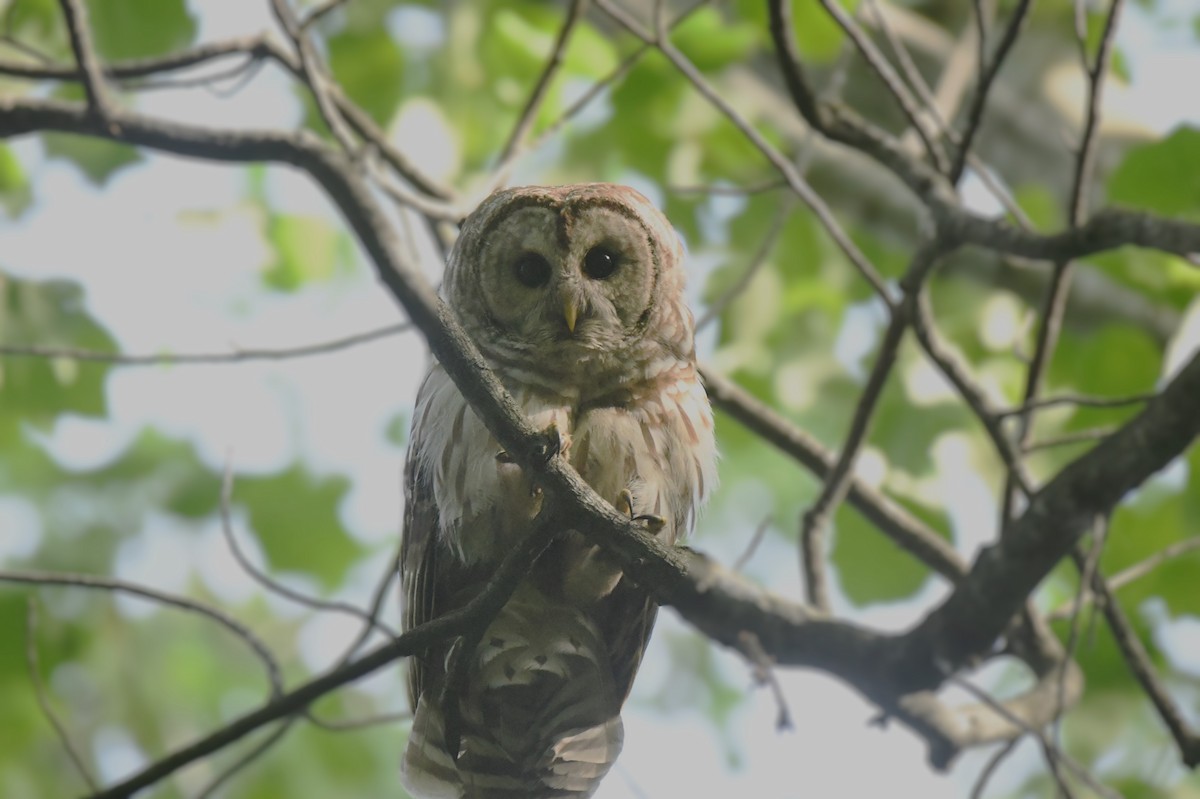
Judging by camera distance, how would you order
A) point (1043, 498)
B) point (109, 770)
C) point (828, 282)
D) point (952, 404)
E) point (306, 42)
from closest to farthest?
point (1043, 498) → point (306, 42) → point (952, 404) → point (828, 282) → point (109, 770)

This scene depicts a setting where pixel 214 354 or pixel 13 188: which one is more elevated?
pixel 13 188

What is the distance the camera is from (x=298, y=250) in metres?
6.44

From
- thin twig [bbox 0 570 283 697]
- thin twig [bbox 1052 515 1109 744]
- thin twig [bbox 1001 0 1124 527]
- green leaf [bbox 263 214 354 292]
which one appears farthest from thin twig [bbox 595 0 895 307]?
green leaf [bbox 263 214 354 292]

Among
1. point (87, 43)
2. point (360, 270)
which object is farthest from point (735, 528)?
point (87, 43)

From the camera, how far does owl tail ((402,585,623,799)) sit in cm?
280

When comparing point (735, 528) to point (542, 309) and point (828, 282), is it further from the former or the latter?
point (542, 309)

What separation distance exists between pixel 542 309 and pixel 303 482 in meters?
3.25

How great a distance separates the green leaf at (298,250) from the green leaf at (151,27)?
74.1 inches

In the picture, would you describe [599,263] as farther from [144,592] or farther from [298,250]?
[298,250]

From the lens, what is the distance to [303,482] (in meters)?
5.86

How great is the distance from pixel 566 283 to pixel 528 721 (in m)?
1.00

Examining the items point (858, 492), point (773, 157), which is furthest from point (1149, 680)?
point (773, 157)

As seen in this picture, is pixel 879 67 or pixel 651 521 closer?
pixel 651 521

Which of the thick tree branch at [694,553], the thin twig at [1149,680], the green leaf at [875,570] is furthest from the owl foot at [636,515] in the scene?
the green leaf at [875,570]
